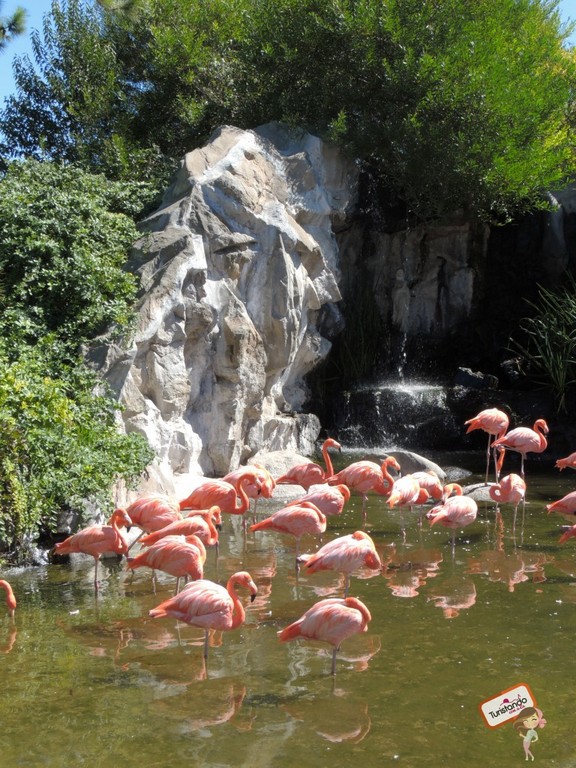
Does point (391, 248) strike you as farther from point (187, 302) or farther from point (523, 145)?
point (187, 302)

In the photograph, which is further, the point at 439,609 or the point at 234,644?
the point at 439,609

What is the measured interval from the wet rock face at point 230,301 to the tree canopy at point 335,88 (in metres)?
1.26

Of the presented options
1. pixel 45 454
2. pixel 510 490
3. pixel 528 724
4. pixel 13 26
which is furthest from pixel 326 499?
pixel 13 26

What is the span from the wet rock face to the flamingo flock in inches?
60.3

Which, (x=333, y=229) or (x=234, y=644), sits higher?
(x=333, y=229)

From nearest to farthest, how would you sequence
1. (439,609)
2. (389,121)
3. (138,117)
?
(439,609) → (389,121) → (138,117)

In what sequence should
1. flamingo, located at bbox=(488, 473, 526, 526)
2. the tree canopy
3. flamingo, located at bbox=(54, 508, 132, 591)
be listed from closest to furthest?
flamingo, located at bbox=(54, 508, 132, 591), flamingo, located at bbox=(488, 473, 526, 526), the tree canopy

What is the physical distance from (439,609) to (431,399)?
323 inches

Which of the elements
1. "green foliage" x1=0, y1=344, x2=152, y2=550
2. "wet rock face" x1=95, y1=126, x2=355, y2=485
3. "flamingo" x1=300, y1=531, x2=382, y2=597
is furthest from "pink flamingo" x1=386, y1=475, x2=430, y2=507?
"wet rock face" x1=95, y1=126, x2=355, y2=485

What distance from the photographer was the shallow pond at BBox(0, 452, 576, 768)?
13.1 ft

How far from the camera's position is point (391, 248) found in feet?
51.9

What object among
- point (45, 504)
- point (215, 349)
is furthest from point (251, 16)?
point (45, 504)

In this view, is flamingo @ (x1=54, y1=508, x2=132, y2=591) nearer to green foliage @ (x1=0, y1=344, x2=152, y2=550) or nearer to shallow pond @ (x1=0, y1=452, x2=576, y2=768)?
shallow pond @ (x1=0, y1=452, x2=576, y2=768)

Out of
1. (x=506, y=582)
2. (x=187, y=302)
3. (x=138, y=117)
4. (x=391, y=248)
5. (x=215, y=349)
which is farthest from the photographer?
(x=391, y=248)
